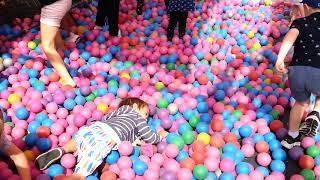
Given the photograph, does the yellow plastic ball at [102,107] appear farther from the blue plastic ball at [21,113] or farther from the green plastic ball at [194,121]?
the green plastic ball at [194,121]

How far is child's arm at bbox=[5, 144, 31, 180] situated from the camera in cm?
247

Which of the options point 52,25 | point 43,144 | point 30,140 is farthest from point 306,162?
point 52,25

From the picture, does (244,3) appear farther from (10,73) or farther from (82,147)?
(82,147)

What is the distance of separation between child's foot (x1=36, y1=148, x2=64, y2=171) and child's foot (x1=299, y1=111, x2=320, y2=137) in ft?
6.11

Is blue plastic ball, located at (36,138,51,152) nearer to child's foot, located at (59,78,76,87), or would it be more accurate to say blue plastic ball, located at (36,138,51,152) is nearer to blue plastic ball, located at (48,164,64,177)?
blue plastic ball, located at (48,164,64,177)

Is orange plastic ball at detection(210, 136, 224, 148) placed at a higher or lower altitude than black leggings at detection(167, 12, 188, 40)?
lower

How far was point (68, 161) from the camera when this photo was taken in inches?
107

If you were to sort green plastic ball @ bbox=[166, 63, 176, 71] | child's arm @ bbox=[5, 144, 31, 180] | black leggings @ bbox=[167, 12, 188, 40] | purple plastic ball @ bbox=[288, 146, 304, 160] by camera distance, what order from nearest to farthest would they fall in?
child's arm @ bbox=[5, 144, 31, 180] → purple plastic ball @ bbox=[288, 146, 304, 160] → green plastic ball @ bbox=[166, 63, 176, 71] → black leggings @ bbox=[167, 12, 188, 40]

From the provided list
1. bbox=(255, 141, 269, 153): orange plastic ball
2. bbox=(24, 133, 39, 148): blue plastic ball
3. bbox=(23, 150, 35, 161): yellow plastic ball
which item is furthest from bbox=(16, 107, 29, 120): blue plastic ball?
bbox=(255, 141, 269, 153): orange plastic ball

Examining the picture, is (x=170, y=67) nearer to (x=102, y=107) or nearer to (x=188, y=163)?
(x=102, y=107)

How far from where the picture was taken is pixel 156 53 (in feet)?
14.3

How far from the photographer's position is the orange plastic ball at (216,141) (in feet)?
9.82

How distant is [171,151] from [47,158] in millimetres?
862

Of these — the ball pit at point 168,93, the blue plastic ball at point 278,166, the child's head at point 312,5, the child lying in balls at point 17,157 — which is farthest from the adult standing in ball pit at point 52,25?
the child's head at point 312,5
